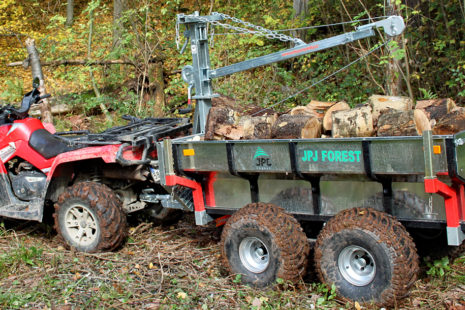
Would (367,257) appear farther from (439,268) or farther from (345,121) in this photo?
(345,121)

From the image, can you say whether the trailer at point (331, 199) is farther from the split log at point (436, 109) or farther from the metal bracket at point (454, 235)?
the split log at point (436, 109)

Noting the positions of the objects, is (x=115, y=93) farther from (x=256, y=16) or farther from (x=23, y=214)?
(x=23, y=214)

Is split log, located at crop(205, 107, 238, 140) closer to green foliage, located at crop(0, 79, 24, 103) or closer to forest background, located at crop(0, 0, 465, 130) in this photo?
forest background, located at crop(0, 0, 465, 130)

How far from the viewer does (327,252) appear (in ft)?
13.3

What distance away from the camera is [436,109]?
4445 mm

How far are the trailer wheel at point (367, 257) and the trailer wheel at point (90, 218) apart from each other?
2.29 metres

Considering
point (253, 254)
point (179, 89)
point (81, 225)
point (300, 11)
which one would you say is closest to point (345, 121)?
point (253, 254)

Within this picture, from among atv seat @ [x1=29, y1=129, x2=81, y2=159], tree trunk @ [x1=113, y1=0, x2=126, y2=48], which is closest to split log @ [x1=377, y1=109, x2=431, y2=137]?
atv seat @ [x1=29, y1=129, x2=81, y2=159]

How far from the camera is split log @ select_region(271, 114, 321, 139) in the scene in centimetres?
455

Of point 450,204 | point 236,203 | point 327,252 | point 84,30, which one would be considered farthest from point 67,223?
point 84,30

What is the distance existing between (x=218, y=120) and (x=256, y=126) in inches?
14.6

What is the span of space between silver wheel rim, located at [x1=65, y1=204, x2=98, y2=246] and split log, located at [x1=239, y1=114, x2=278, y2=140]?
194 cm

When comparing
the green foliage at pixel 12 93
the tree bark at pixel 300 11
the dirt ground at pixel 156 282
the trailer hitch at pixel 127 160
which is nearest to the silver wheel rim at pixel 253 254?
the dirt ground at pixel 156 282

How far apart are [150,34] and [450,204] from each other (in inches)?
299
